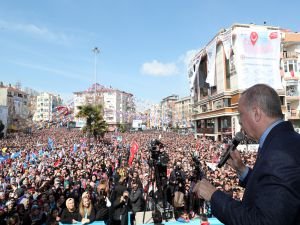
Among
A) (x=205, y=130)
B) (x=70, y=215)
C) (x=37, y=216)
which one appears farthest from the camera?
(x=205, y=130)

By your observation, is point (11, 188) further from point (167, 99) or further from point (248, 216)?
point (167, 99)

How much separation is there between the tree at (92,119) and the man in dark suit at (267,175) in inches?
1418

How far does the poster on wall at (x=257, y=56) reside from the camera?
35.2 m

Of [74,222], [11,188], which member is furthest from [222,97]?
[74,222]

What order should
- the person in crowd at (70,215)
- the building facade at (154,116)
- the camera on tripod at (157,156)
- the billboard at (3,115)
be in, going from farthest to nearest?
the building facade at (154,116)
the billboard at (3,115)
the camera on tripod at (157,156)
the person in crowd at (70,215)

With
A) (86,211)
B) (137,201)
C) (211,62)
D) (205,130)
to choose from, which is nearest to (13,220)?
(86,211)

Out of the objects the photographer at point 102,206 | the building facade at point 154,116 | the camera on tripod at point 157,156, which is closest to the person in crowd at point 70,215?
the photographer at point 102,206

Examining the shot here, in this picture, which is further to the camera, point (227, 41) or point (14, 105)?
point (14, 105)

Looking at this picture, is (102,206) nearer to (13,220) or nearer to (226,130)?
(13,220)

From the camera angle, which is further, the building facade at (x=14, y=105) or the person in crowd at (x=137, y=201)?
the building facade at (x=14, y=105)

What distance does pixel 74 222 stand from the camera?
5.87 metres

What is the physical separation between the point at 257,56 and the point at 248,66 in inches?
71.4

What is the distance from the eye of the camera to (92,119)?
1463 inches

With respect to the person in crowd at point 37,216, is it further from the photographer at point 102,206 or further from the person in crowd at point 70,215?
the photographer at point 102,206
